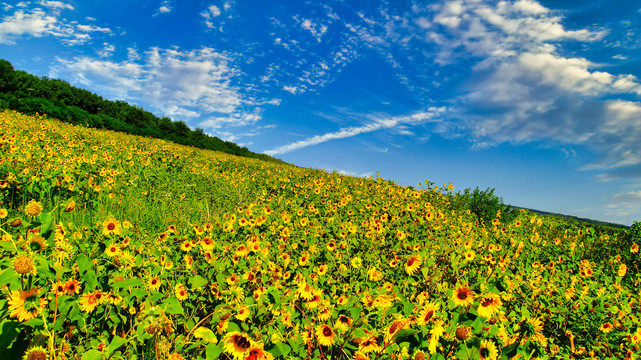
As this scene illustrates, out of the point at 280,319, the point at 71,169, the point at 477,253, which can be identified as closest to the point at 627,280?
the point at 477,253

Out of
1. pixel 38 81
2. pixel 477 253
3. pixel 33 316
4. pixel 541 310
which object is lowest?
pixel 33 316

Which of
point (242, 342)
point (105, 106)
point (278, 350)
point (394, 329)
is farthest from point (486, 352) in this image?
point (105, 106)

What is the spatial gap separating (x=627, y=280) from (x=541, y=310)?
3789 millimetres

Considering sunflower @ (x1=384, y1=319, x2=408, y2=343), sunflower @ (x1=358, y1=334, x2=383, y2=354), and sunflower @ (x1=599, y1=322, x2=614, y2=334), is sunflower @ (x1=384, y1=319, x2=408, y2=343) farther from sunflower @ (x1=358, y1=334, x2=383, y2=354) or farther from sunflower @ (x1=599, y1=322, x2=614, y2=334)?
sunflower @ (x1=599, y1=322, x2=614, y2=334)

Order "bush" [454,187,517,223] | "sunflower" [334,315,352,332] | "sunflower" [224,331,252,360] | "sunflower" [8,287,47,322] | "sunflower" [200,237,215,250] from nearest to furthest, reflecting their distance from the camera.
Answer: "sunflower" [224,331,252,360] < "sunflower" [8,287,47,322] < "sunflower" [334,315,352,332] < "sunflower" [200,237,215,250] < "bush" [454,187,517,223]

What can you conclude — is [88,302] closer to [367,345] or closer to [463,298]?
[367,345]

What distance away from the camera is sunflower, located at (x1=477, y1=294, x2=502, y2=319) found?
→ 1547 millimetres

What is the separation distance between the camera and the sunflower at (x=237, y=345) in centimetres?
143

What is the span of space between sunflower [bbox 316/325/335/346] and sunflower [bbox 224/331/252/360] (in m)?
0.49

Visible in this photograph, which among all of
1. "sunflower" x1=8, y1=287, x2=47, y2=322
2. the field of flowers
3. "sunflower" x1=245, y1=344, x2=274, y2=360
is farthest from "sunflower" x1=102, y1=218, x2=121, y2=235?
"sunflower" x1=245, y1=344, x2=274, y2=360

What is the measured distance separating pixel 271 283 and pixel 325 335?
109cm

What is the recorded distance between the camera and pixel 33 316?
168cm

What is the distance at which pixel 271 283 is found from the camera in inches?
110

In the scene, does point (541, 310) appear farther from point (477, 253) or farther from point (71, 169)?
point (71, 169)
